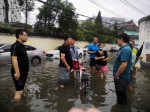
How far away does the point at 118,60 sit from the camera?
4039 mm

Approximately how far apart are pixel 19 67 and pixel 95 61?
393 centimetres

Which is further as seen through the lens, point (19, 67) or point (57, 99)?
point (57, 99)

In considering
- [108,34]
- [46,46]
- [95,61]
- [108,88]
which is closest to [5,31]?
[46,46]

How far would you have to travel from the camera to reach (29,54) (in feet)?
40.3

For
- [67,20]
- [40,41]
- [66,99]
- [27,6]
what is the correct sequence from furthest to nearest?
[27,6], [67,20], [40,41], [66,99]

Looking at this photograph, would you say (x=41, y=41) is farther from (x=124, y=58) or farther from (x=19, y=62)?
(x=124, y=58)

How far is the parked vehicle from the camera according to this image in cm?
1058

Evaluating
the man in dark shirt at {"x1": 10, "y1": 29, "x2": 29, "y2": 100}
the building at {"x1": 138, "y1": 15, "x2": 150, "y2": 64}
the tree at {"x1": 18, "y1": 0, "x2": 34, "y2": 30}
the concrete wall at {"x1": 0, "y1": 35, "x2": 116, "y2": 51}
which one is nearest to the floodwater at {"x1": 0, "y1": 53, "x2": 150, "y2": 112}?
the man in dark shirt at {"x1": 10, "y1": 29, "x2": 29, "y2": 100}

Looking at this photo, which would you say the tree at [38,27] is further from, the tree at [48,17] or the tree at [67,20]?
the tree at [67,20]

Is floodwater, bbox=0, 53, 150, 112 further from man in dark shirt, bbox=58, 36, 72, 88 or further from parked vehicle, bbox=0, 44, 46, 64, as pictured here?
parked vehicle, bbox=0, 44, 46, 64

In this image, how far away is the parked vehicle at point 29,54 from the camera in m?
10.6

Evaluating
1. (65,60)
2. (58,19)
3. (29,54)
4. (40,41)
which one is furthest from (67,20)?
(65,60)

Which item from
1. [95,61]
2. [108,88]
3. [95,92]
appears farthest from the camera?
[95,61]

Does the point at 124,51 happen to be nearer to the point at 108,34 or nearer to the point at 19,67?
the point at 19,67
